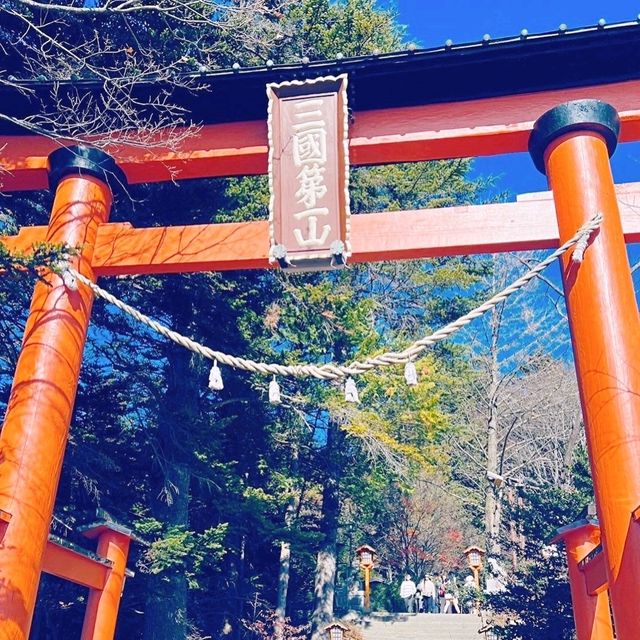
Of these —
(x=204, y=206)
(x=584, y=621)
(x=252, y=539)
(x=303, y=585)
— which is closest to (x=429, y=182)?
(x=204, y=206)

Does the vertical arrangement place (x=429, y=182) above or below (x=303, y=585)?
above

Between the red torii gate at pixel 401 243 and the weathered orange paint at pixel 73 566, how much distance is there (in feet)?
1.24

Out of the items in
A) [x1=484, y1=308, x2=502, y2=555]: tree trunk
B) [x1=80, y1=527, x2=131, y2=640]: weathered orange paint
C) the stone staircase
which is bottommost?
[x1=80, y1=527, x2=131, y2=640]: weathered orange paint

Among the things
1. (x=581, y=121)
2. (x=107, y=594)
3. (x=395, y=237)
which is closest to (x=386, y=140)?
(x=395, y=237)

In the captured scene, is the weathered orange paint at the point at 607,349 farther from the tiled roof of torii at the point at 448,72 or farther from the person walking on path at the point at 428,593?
the person walking on path at the point at 428,593

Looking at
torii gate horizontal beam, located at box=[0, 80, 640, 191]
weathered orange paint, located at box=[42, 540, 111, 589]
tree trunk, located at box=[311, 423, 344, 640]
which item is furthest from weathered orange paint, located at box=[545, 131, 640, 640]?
tree trunk, located at box=[311, 423, 344, 640]

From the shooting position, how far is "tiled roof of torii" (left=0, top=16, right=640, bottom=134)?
Result: 4922 millimetres

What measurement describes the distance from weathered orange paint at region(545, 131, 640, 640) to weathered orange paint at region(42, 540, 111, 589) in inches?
153

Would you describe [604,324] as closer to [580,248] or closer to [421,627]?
[580,248]

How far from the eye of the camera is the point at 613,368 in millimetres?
4012

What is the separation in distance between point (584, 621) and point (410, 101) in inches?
191

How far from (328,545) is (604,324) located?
11.8m

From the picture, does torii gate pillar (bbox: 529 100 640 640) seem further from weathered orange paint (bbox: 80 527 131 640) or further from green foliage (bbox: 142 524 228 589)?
green foliage (bbox: 142 524 228 589)

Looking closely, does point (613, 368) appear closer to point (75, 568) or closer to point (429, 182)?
point (75, 568)
